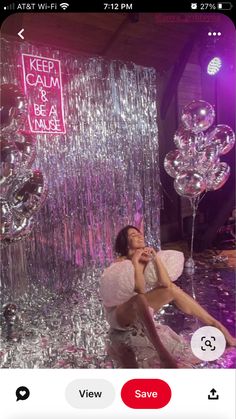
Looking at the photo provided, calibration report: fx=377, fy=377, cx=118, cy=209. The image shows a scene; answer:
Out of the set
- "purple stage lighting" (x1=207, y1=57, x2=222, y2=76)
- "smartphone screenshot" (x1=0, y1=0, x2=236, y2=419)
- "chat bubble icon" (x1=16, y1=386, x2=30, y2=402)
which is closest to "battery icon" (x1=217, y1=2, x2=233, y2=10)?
"smartphone screenshot" (x1=0, y1=0, x2=236, y2=419)

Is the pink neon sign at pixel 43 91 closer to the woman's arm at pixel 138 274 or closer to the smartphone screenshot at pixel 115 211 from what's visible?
the smartphone screenshot at pixel 115 211

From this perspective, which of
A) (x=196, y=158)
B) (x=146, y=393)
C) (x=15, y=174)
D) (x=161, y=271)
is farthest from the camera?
(x=196, y=158)

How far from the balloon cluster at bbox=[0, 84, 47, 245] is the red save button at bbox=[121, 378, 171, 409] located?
1.43 ft

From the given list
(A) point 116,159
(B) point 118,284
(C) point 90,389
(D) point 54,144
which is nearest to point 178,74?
(A) point 116,159

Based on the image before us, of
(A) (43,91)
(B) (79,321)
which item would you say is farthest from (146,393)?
(A) (43,91)

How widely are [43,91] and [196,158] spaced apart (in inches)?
24.9

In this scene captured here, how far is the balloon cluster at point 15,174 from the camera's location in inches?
30.2

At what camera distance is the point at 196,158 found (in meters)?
1.49

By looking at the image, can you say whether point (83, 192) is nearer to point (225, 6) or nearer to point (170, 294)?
point (170, 294)

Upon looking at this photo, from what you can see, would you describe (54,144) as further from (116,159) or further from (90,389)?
(90,389)

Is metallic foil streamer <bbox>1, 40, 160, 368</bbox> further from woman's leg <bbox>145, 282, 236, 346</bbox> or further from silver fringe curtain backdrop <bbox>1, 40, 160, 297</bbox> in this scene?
woman's leg <bbox>145, 282, 236, 346</bbox>

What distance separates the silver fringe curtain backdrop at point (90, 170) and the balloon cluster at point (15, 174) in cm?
58

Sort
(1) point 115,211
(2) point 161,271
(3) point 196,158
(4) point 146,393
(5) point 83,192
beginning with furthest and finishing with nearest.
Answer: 1. (1) point 115,211
2. (5) point 83,192
3. (3) point 196,158
4. (2) point 161,271
5. (4) point 146,393

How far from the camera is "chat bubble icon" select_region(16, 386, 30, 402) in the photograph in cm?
57
